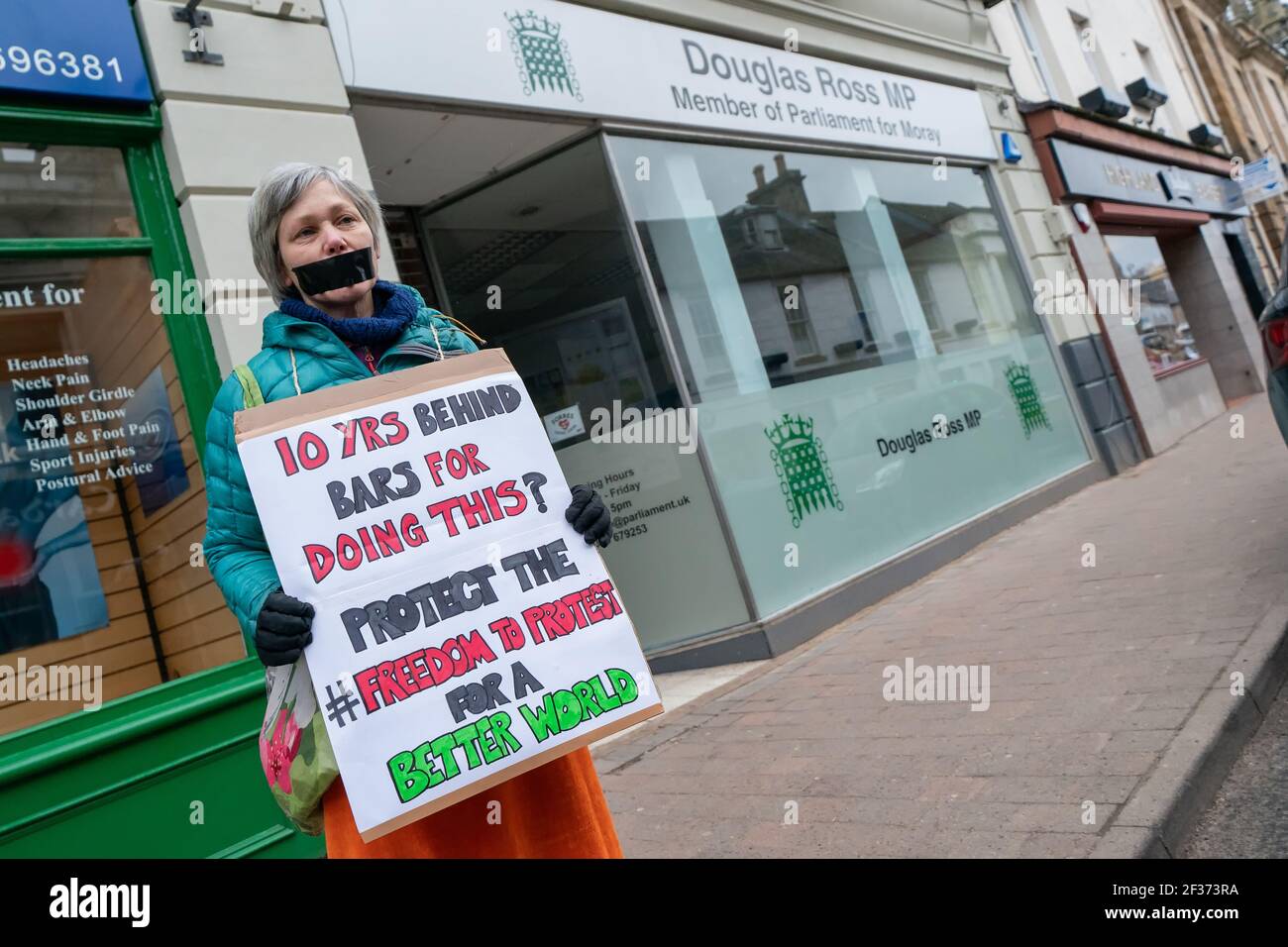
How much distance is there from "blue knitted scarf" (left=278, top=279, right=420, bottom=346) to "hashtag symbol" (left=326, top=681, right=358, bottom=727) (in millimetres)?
709

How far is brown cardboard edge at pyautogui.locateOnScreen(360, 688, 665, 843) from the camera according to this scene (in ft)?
5.57

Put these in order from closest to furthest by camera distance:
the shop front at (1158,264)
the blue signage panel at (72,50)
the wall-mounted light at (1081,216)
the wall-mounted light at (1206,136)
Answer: the blue signage panel at (72,50), the shop front at (1158,264), the wall-mounted light at (1081,216), the wall-mounted light at (1206,136)

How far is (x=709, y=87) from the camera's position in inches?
286

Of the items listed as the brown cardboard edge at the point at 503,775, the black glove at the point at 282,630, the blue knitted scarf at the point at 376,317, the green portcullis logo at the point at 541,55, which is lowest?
the brown cardboard edge at the point at 503,775

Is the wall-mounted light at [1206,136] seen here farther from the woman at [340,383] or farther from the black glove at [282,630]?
the black glove at [282,630]

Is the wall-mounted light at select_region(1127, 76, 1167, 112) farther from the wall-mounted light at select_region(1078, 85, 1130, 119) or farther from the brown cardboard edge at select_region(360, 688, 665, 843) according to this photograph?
the brown cardboard edge at select_region(360, 688, 665, 843)

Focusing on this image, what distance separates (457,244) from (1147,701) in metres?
5.25

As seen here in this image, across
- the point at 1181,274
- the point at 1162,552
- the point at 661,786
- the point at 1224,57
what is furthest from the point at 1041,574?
the point at 1224,57

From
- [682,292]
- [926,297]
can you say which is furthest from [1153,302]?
[682,292]

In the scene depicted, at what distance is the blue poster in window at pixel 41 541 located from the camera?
361cm

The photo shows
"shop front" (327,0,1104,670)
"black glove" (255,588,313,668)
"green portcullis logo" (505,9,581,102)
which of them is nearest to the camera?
"black glove" (255,588,313,668)

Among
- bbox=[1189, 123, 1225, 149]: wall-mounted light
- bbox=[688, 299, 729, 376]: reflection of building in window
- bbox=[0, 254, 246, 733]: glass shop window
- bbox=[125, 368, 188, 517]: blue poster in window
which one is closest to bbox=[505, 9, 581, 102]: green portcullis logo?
bbox=[688, 299, 729, 376]: reflection of building in window

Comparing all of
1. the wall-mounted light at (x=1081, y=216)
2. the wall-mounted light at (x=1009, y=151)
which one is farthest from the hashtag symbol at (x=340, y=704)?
the wall-mounted light at (x=1081, y=216)

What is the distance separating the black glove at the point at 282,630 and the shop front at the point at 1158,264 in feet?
35.4
